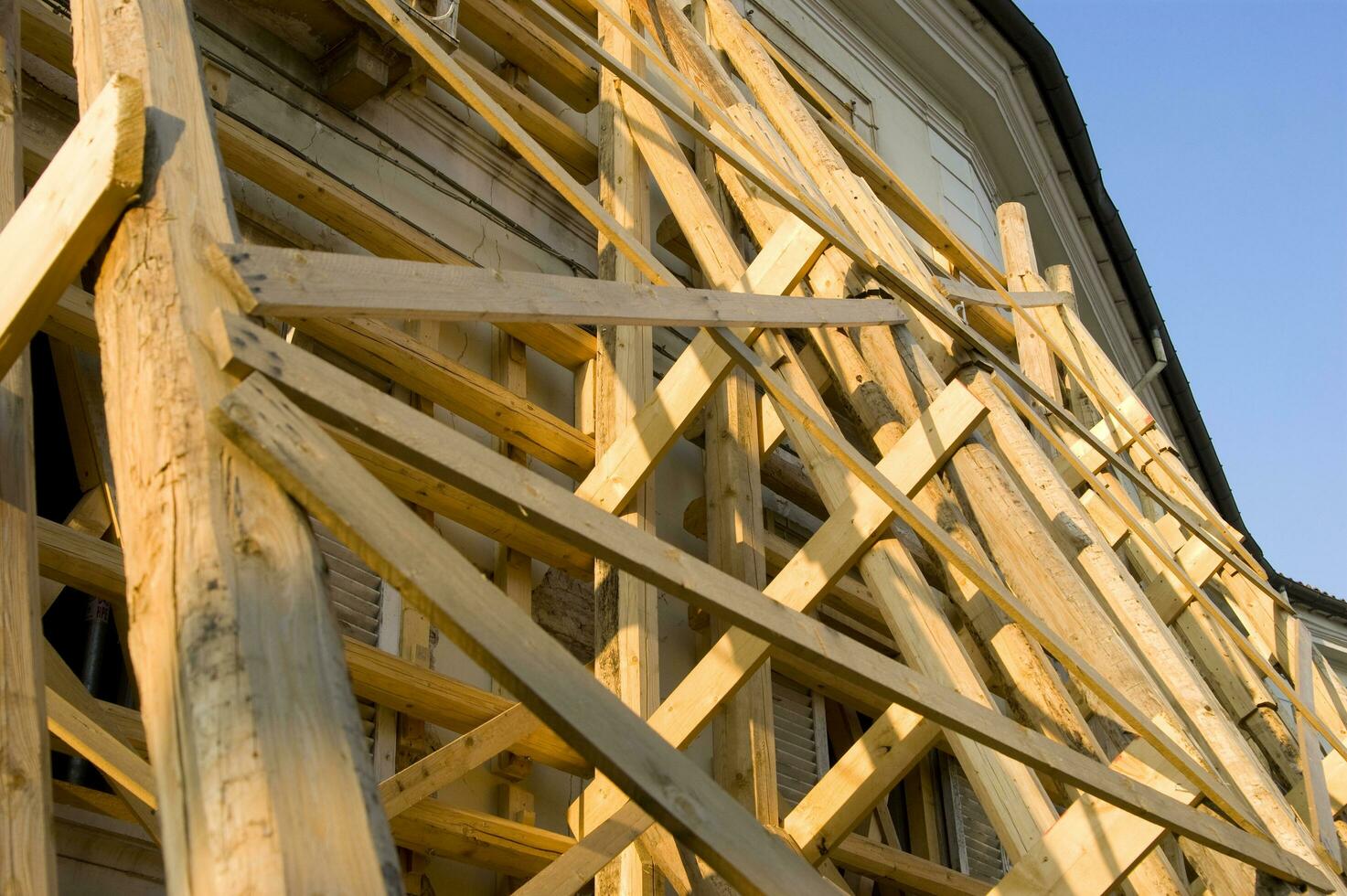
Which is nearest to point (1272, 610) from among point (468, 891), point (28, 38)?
point (468, 891)

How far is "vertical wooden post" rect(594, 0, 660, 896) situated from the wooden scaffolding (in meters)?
0.02

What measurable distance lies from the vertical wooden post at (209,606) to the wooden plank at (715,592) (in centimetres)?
11

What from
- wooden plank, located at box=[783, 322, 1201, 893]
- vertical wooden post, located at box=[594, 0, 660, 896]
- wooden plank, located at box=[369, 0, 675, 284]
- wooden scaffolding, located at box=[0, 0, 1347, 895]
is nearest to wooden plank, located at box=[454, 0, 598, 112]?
wooden scaffolding, located at box=[0, 0, 1347, 895]

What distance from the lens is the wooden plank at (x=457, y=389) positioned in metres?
4.51

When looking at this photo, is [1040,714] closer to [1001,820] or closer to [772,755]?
[1001,820]

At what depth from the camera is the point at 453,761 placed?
→ 3910mm

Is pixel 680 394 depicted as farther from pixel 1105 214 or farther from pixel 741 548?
pixel 1105 214

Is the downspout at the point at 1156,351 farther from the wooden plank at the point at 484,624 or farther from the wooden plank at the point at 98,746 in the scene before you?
the wooden plank at the point at 484,624

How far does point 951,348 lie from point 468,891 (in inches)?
87.5

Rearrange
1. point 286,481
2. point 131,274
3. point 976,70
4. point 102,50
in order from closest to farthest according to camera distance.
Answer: point 286,481 → point 131,274 → point 102,50 → point 976,70

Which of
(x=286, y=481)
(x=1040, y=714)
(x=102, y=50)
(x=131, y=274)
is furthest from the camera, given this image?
(x=1040, y=714)

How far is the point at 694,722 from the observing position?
3992mm

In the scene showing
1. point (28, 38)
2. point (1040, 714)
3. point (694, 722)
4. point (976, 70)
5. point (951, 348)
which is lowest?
point (1040, 714)

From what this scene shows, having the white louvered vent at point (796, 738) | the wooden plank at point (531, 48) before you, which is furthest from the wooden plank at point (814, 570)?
the wooden plank at point (531, 48)
